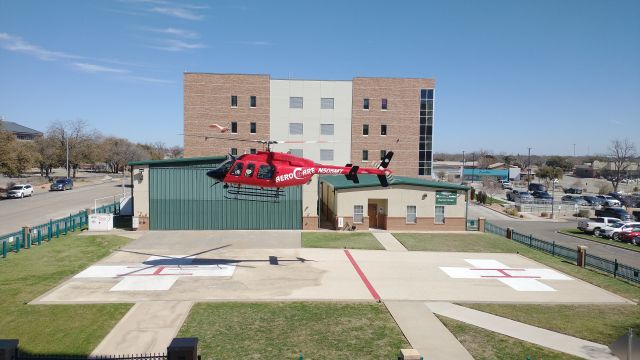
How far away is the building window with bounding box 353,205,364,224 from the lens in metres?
34.9

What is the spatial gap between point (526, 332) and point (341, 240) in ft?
54.4

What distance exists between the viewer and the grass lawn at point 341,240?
28641 millimetres

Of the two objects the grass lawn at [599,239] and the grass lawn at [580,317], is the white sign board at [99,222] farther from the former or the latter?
the grass lawn at [599,239]

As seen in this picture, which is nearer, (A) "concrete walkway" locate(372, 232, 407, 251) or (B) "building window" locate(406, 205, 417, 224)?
(A) "concrete walkway" locate(372, 232, 407, 251)

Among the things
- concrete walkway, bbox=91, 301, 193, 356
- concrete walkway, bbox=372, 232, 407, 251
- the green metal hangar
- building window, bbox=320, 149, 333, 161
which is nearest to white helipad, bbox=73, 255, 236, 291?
concrete walkway, bbox=91, 301, 193, 356

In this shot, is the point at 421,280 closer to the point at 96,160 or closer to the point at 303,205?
the point at 303,205

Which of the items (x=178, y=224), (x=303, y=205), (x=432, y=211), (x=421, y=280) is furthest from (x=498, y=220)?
(x=178, y=224)

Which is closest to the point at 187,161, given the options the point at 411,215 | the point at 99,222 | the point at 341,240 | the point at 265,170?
the point at 99,222

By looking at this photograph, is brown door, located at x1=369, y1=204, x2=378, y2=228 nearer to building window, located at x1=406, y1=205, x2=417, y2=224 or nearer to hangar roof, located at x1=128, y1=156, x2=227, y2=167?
building window, located at x1=406, y1=205, x2=417, y2=224

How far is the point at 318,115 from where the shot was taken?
174ft

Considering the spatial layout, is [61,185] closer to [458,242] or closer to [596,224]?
[458,242]

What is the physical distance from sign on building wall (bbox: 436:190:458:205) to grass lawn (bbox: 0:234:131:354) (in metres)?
25.6

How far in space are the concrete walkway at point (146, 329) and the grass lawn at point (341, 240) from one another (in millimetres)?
13009

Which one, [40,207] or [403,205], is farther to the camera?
[40,207]
